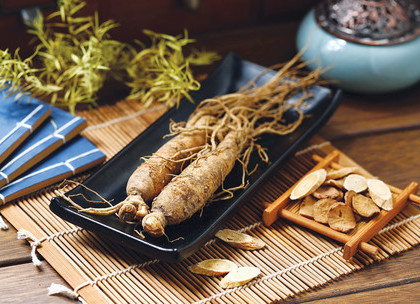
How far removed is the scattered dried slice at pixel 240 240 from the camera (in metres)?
1.01

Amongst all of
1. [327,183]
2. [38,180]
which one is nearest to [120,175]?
[38,180]

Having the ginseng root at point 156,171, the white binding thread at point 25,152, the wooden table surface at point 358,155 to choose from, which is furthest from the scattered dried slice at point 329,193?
the white binding thread at point 25,152

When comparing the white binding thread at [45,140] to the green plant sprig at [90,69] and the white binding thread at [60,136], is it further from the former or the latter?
the green plant sprig at [90,69]

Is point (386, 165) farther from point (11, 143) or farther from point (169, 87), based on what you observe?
point (11, 143)

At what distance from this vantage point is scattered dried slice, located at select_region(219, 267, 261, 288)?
935mm

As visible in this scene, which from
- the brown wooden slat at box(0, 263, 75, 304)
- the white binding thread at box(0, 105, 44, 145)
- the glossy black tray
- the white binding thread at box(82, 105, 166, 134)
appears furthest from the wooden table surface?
the white binding thread at box(82, 105, 166, 134)

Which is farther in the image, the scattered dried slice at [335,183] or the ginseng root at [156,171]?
the scattered dried slice at [335,183]

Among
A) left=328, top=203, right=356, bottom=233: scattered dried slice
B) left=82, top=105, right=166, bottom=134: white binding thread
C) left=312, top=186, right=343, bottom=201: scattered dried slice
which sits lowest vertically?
left=328, top=203, right=356, bottom=233: scattered dried slice

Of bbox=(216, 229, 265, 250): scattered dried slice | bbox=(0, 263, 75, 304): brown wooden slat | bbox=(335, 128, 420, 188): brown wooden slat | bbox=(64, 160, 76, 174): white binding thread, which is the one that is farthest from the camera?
bbox=(335, 128, 420, 188): brown wooden slat

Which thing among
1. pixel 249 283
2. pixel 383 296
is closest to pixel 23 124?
pixel 249 283

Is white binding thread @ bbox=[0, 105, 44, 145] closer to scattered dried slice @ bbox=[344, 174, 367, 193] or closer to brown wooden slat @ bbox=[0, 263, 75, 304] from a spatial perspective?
brown wooden slat @ bbox=[0, 263, 75, 304]

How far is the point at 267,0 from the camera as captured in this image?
1732 mm

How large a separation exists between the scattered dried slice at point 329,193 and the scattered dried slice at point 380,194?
6 centimetres

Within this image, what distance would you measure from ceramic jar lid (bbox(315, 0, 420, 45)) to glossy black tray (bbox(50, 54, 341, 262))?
183mm
